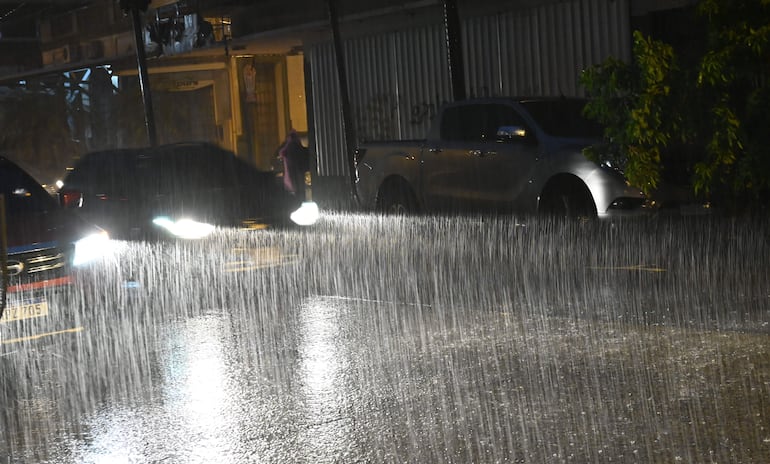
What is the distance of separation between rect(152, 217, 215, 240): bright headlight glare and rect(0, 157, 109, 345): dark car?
10.8 ft

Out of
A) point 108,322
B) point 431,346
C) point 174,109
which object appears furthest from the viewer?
point 174,109

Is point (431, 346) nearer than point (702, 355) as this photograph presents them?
No

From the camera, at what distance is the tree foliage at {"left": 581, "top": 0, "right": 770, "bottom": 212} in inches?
459

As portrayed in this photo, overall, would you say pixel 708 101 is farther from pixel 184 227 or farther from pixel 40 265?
pixel 40 265

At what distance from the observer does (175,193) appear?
14.2 m

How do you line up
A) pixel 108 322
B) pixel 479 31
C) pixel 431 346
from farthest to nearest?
pixel 479 31
pixel 108 322
pixel 431 346

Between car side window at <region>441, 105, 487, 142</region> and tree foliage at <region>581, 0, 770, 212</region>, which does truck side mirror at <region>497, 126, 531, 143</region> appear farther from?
tree foliage at <region>581, 0, 770, 212</region>

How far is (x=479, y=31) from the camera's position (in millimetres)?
25500

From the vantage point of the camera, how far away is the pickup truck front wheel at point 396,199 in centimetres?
1791

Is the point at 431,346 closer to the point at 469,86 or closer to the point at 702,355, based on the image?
the point at 702,355

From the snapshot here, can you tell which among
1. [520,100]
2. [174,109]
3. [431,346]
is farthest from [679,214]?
[174,109]

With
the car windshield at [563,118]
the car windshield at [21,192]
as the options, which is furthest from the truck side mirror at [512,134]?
the car windshield at [21,192]

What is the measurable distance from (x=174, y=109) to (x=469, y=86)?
20446 millimetres

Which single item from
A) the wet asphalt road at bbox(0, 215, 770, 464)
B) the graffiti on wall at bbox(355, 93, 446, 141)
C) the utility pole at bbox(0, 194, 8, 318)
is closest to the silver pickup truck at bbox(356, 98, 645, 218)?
the wet asphalt road at bbox(0, 215, 770, 464)
